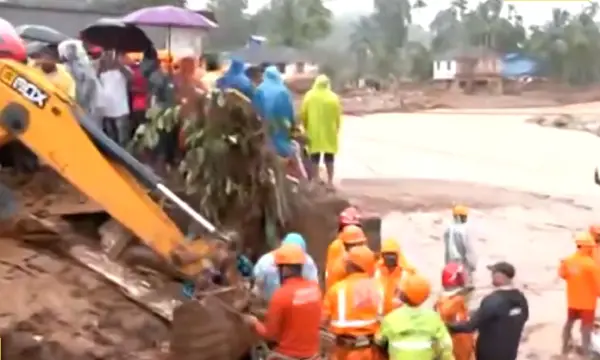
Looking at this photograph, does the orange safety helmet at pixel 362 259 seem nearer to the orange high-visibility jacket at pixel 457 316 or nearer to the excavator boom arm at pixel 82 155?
the orange high-visibility jacket at pixel 457 316

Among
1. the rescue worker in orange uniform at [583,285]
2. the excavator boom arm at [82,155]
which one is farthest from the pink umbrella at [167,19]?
the excavator boom arm at [82,155]

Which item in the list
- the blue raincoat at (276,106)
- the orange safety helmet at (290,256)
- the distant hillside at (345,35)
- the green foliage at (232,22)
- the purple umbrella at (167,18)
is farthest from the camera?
the distant hillside at (345,35)

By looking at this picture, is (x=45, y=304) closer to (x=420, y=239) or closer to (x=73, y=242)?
(x=73, y=242)

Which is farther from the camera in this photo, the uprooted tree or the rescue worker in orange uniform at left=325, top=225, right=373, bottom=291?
the uprooted tree

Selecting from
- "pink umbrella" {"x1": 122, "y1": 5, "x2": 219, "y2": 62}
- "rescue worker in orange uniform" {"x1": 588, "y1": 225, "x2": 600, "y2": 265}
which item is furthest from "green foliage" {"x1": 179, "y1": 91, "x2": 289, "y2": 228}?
"pink umbrella" {"x1": 122, "y1": 5, "x2": 219, "y2": 62}

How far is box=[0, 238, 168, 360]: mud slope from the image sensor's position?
7.30m

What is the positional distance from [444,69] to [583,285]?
68.6 meters

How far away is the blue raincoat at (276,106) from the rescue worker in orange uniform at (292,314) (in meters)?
3.92

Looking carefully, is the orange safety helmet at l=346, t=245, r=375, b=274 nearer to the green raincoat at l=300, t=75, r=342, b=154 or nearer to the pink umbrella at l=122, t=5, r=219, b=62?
the green raincoat at l=300, t=75, r=342, b=154

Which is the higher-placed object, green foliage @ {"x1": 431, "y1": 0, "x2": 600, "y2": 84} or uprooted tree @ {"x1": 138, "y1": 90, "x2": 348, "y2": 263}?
green foliage @ {"x1": 431, "y1": 0, "x2": 600, "y2": 84}

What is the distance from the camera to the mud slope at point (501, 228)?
45.8 ft

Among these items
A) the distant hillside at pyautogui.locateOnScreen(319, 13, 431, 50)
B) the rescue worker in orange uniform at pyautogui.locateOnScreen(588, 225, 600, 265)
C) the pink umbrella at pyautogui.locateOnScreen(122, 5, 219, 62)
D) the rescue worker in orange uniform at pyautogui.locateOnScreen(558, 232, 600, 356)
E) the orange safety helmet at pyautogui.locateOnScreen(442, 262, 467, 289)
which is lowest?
the rescue worker in orange uniform at pyautogui.locateOnScreen(558, 232, 600, 356)

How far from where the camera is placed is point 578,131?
47.5m

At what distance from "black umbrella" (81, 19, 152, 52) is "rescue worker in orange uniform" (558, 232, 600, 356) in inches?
201
